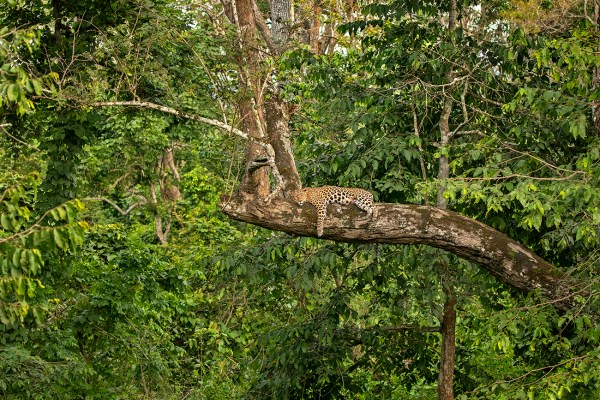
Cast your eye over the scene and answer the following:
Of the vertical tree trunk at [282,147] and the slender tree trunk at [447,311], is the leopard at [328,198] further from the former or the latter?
the slender tree trunk at [447,311]

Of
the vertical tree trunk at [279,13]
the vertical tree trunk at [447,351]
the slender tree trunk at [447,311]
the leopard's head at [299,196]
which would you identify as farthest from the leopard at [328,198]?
the vertical tree trunk at [279,13]

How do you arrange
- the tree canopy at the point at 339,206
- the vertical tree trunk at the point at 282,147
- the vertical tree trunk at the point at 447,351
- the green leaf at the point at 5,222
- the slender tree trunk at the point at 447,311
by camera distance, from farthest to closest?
the vertical tree trunk at the point at 447,351 < the slender tree trunk at the point at 447,311 < the vertical tree trunk at the point at 282,147 < the tree canopy at the point at 339,206 < the green leaf at the point at 5,222

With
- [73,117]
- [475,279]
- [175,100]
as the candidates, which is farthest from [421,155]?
[73,117]

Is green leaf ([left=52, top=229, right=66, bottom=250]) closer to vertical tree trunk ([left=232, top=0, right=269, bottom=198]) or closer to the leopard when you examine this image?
vertical tree trunk ([left=232, top=0, right=269, bottom=198])

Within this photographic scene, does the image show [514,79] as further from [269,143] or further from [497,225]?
[269,143]

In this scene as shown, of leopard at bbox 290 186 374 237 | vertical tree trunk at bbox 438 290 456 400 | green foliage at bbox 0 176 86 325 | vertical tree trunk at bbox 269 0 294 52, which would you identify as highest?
vertical tree trunk at bbox 269 0 294 52

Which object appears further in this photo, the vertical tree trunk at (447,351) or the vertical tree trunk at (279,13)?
the vertical tree trunk at (279,13)

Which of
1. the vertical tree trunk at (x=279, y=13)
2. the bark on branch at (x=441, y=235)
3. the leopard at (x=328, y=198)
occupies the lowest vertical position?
the bark on branch at (x=441, y=235)

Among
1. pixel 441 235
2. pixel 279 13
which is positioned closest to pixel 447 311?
pixel 441 235

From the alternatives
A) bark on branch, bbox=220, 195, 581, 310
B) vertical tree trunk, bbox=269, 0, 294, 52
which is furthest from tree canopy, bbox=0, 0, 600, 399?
vertical tree trunk, bbox=269, 0, 294, 52

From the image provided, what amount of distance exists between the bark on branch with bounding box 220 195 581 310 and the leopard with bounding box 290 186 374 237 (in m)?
0.06

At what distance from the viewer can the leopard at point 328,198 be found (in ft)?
25.6

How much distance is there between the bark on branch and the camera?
25.6ft

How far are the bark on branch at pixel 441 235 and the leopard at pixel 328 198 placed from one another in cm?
6
